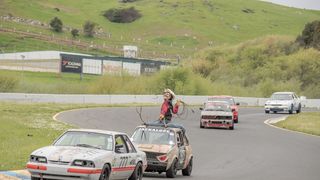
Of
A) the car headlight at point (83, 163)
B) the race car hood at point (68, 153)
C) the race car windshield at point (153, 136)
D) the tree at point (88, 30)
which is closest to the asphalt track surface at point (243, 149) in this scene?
the race car windshield at point (153, 136)

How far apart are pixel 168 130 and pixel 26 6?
6110 inches

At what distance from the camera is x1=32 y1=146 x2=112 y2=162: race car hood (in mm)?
13484

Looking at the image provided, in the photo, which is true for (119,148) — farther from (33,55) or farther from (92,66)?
(33,55)

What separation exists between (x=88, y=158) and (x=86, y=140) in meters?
1.35

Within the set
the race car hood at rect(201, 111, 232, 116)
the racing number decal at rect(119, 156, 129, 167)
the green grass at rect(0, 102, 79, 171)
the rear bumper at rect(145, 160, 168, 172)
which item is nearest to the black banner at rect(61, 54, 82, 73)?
the green grass at rect(0, 102, 79, 171)

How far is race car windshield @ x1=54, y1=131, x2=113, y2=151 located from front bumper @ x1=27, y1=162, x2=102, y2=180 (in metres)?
1.24

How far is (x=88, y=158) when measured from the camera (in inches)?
533

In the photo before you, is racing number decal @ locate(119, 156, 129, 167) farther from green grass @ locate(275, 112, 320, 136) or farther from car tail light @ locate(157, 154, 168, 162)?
green grass @ locate(275, 112, 320, 136)

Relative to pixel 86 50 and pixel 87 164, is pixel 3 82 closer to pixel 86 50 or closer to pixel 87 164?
pixel 87 164

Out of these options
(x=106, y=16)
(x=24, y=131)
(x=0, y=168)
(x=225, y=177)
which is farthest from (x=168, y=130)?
(x=106, y=16)

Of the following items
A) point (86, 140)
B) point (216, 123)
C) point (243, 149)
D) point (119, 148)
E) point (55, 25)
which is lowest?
point (243, 149)

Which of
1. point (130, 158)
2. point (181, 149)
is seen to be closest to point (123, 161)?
point (130, 158)

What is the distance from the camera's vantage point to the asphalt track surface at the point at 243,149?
20.4 metres

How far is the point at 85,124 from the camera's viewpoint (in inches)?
1353
